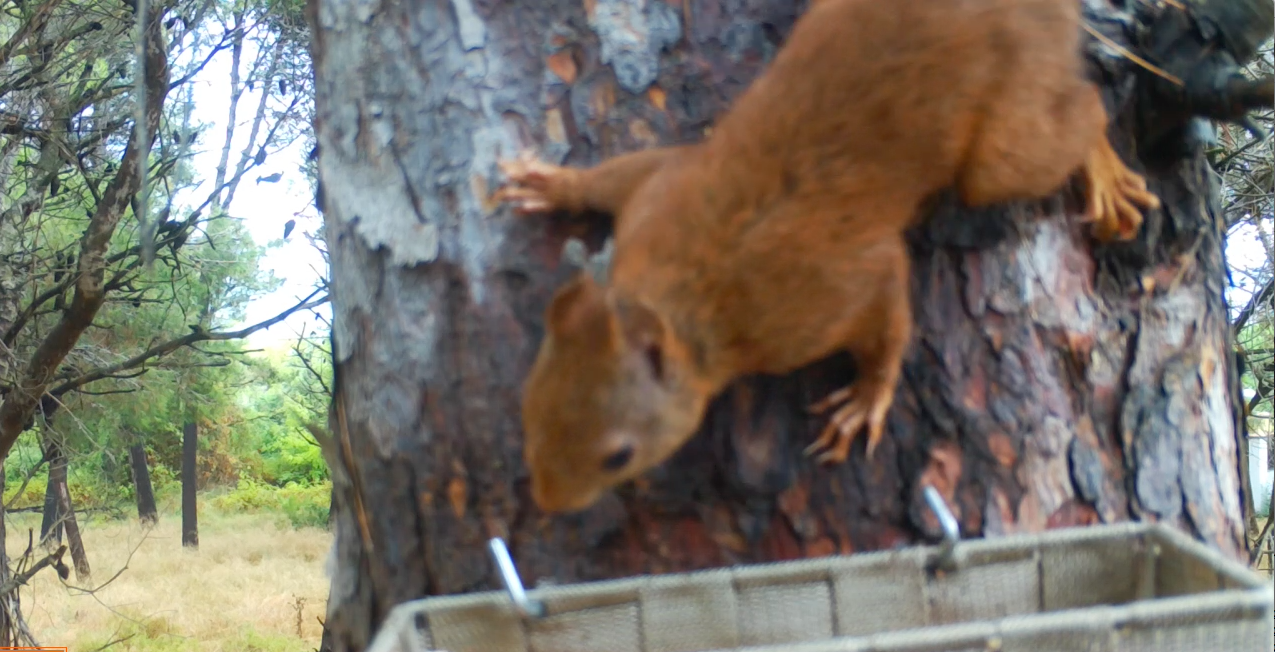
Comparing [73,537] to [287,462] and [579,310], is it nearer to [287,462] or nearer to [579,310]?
[287,462]

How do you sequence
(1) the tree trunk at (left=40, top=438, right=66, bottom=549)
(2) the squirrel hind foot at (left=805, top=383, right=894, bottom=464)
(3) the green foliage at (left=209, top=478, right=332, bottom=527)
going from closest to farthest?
(2) the squirrel hind foot at (left=805, top=383, right=894, bottom=464), (1) the tree trunk at (left=40, top=438, right=66, bottom=549), (3) the green foliage at (left=209, top=478, right=332, bottom=527)

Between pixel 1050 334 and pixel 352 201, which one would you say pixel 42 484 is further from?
pixel 1050 334

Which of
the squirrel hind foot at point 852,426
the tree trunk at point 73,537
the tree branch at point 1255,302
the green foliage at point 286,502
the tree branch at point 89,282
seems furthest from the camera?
the green foliage at point 286,502

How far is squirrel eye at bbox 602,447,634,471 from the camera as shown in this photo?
2.74ft

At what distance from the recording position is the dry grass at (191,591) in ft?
11.9

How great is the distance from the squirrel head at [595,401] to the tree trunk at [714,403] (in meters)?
0.05

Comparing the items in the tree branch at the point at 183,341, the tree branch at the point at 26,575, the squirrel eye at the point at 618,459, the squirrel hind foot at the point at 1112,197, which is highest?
the tree branch at the point at 183,341

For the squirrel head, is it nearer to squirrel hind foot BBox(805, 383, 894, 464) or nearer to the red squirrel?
the red squirrel

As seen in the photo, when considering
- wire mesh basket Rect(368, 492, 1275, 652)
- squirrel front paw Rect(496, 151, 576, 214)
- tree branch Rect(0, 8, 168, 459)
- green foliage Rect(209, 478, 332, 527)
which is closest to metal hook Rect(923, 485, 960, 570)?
wire mesh basket Rect(368, 492, 1275, 652)

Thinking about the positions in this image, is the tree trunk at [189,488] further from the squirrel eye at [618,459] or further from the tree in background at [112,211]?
the squirrel eye at [618,459]

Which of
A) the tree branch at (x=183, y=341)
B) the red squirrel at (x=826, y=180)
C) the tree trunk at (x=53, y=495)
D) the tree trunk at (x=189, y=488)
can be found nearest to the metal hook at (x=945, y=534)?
the red squirrel at (x=826, y=180)

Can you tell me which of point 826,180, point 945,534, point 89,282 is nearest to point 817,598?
point 945,534

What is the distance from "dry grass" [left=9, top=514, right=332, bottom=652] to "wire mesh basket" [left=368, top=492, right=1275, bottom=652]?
3305mm

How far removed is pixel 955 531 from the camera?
2.38ft
